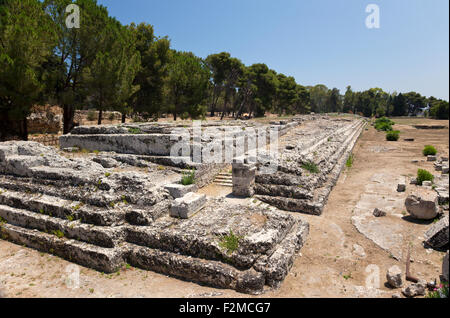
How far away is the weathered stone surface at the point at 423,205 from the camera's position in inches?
225

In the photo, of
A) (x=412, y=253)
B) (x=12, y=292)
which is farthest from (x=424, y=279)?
(x=12, y=292)

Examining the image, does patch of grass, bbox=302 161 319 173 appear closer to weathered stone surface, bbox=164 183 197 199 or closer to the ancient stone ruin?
the ancient stone ruin

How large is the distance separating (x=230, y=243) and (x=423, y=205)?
444 centimetres

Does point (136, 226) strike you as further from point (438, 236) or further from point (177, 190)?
point (438, 236)

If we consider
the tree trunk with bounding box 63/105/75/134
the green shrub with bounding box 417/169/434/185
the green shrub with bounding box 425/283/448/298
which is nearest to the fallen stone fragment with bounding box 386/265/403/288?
the green shrub with bounding box 425/283/448/298

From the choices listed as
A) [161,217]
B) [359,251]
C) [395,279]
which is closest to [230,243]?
[161,217]

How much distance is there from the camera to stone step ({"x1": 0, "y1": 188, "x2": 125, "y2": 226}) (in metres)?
4.79

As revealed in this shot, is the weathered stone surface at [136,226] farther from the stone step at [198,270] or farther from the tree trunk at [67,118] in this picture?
the tree trunk at [67,118]

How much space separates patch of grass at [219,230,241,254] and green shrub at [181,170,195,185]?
2.94m

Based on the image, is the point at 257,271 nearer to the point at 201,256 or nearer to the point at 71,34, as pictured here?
the point at 201,256

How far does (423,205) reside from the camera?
577 centimetres

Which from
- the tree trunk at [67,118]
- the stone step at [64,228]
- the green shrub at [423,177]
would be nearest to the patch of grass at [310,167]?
the green shrub at [423,177]

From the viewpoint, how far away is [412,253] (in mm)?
4695
